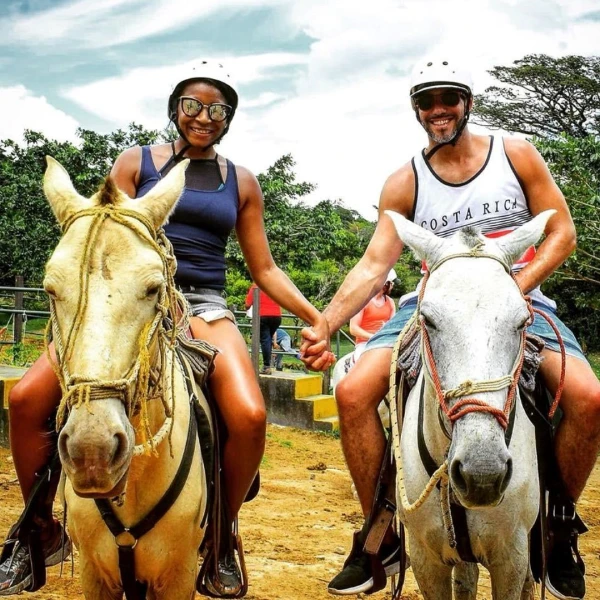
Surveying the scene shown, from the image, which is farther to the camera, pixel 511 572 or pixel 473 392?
pixel 511 572

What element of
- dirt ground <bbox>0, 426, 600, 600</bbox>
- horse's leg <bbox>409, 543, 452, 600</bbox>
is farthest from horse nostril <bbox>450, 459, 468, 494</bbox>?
dirt ground <bbox>0, 426, 600, 600</bbox>

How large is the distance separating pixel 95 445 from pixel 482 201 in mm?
2641

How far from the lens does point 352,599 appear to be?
530 centimetres

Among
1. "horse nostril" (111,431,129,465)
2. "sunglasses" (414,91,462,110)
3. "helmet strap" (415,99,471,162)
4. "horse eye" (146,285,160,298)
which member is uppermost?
"sunglasses" (414,91,462,110)

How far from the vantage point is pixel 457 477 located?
8.11 ft

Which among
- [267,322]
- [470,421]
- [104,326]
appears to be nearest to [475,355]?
[470,421]

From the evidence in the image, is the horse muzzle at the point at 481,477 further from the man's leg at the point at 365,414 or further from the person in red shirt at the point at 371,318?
the person in red shirt at the point at 371,318

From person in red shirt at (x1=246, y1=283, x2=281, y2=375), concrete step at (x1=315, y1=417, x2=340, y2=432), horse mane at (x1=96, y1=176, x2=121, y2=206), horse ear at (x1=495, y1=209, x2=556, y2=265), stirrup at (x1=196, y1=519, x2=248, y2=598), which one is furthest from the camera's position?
person in red shirt at (x1=246, y1=283, x2=281, y2=375)

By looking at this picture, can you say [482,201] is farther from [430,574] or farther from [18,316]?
[18,316]

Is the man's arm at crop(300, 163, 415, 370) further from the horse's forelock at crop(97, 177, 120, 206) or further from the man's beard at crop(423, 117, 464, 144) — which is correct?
the horse's forelock at crop(97, 177, 120, 206)

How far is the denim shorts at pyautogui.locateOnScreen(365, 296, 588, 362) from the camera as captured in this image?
365 centimetres

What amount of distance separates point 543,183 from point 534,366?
117 centimetres

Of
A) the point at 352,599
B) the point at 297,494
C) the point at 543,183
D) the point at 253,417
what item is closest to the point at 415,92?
the point at 543,183

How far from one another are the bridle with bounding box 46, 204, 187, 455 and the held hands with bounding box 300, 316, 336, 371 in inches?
42.8
